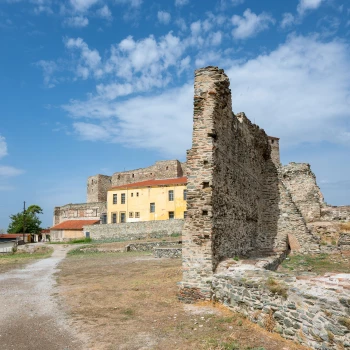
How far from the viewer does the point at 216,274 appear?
9.37 metres

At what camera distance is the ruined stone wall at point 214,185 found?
9820 mm

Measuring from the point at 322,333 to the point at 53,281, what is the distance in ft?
39.5

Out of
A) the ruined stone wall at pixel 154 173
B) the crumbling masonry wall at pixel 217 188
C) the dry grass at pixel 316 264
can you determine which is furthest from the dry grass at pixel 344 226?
the ruined stone wall at pixel 154 173

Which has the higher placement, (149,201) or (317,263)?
(149,201)

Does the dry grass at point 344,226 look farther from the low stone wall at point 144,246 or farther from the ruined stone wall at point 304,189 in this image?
the low stone wall at point 144,246

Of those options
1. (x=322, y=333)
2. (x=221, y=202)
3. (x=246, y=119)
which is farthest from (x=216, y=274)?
(x=246, y=119)

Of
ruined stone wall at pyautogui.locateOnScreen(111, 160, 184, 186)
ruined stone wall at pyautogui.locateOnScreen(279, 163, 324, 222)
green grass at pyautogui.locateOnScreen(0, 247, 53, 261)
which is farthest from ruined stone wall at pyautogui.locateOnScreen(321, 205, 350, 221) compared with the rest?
ruined stone wall at pyautogui.locateOnScreen(111, 160, 184, 186)

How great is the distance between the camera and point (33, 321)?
27.4 feet

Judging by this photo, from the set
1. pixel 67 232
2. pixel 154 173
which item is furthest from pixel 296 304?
pixel 154 173

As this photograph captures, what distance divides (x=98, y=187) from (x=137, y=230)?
26.8m

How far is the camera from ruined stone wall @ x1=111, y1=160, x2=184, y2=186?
55.5 metres

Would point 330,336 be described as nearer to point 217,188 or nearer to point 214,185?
point 214,185

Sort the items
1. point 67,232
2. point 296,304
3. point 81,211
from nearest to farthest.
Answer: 1. point 296,304
2. point 67,232
3. point 81,211

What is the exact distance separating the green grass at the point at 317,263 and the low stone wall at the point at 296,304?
15.2 feet
